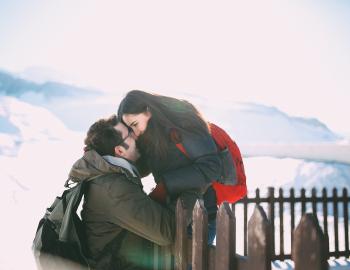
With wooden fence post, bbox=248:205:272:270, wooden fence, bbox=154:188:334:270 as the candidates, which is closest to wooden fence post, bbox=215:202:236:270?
wooden fence, bbox=154:188:334:270

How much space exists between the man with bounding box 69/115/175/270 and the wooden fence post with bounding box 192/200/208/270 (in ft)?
0.68

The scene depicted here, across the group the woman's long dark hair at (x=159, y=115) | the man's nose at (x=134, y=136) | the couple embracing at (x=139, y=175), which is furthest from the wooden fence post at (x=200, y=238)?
the man's nose at (x=134, y=136)

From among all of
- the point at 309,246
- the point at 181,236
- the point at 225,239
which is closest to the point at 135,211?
the point at 181,236

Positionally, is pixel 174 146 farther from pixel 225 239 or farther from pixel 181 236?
pixel 225 239

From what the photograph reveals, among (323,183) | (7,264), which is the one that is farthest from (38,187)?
(323,183)

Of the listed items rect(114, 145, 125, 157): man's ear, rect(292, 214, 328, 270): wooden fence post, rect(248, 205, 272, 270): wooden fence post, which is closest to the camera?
rect(292, 214, 328, 270): wooden fence post

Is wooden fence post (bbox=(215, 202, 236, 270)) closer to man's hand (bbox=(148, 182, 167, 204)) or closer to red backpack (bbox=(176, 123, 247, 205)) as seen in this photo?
man's hand (bbox=(148, 182, 167, 204))

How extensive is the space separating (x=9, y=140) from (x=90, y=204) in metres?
25.7

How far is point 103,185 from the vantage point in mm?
2027

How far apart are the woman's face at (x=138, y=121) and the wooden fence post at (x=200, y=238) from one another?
0.84m

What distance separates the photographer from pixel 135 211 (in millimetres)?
1956

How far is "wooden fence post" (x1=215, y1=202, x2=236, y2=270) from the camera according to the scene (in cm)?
159

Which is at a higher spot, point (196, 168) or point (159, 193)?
point (196, 168)

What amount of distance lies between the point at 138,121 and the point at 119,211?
740mm
